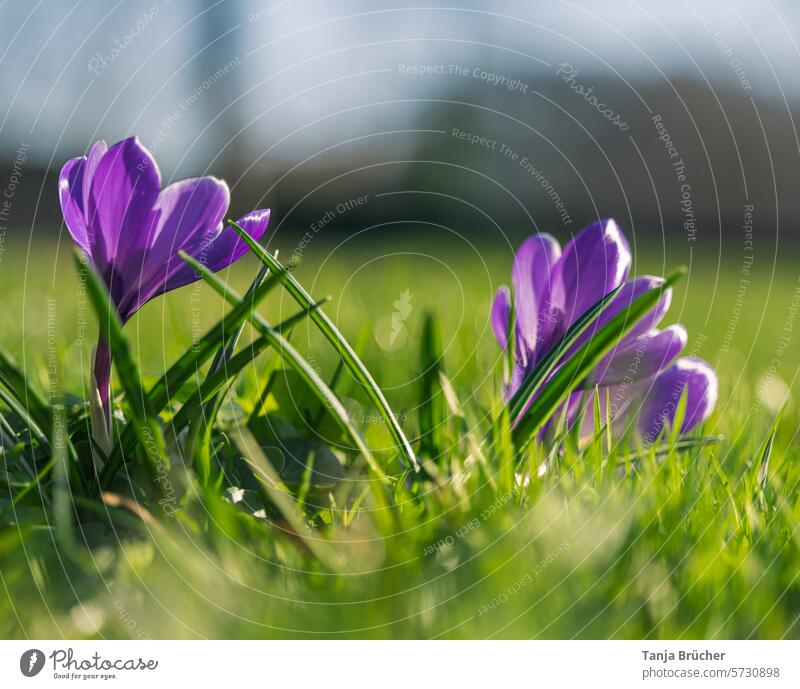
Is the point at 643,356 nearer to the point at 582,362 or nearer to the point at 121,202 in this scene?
the point at 582,362

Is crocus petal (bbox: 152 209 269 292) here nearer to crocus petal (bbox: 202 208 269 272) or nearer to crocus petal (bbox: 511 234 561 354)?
crocus petal (bbox: 202 208 269 272)

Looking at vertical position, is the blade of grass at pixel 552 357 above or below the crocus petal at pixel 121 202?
below

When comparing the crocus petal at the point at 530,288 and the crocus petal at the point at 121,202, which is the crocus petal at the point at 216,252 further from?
the crocus petal at the point at 530,288

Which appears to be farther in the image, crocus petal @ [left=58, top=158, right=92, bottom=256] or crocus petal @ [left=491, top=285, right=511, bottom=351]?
crocus petal @ [left=491, top=285, right=511, bottom=351]

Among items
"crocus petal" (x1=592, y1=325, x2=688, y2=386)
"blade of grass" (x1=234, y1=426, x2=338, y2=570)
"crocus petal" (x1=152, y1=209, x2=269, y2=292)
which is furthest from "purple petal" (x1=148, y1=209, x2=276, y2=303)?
"crocus petal" (x1=592, y1=325, x2=688, y2=386)

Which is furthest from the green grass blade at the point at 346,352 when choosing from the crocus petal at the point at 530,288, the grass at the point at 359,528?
the crocus petal at the point at 530,288

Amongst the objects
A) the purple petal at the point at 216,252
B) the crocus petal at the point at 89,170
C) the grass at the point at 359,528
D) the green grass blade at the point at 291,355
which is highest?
the crocus petal at the point at 89,170
